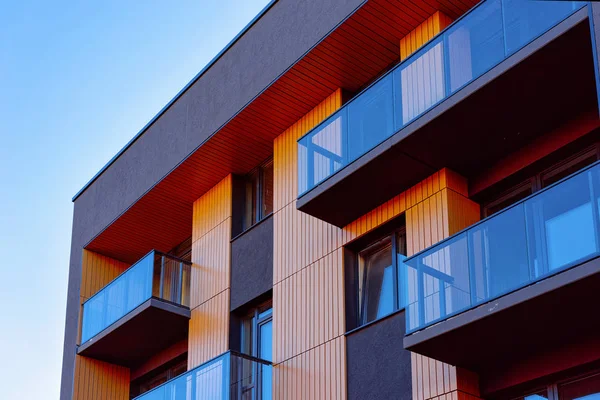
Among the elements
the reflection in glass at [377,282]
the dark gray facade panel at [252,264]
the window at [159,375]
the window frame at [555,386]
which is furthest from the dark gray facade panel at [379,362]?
the window at [159,375]

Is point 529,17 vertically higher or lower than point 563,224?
higher

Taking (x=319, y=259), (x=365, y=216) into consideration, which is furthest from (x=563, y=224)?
(x=319, y=259)

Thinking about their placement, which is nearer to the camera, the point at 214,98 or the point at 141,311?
the point at 214,98

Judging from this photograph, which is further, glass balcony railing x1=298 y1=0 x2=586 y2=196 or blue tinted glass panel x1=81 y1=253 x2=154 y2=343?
blue tinted glass panel x1=81 y1=253 x2=154 y2=343

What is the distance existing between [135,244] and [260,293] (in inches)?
261

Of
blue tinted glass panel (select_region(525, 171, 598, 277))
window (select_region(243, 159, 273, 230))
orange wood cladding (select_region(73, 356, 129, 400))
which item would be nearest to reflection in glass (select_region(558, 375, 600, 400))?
blue tinted glass panel (select_region(525, 171, 598, 277))

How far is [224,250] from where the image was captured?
20.8 m

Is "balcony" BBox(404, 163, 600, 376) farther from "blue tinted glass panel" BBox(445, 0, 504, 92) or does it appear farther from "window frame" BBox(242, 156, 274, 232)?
"window frame" BBox(242, 156, 274, 232)

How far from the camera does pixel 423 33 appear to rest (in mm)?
16922

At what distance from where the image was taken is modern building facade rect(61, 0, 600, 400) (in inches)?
521

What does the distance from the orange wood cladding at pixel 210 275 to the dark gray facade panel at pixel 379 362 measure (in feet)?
13.2

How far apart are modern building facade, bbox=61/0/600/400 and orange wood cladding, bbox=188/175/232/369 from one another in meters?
0.05

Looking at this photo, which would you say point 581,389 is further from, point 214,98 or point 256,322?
point 214,98

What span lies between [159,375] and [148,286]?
2958 mm
